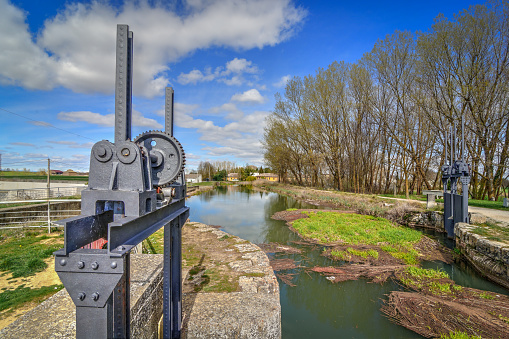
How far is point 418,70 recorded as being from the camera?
17594 mm

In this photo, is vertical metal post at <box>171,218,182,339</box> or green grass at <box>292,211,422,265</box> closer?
vertical metal post at <box>171,218,182,339</box>

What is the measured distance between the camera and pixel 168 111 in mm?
2746

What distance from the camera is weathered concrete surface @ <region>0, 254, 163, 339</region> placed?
212 centimetres

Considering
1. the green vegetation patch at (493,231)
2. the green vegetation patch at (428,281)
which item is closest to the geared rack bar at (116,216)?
the green vegetation patch at (428,281)

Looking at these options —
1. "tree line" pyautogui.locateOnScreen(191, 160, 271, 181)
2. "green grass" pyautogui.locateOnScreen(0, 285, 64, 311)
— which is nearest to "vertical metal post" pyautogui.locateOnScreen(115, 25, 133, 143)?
"green grass" pyautogui.locateOnScreen(0, 285, 64, 311)

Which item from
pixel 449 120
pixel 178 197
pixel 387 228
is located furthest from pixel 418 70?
pixel 178 197

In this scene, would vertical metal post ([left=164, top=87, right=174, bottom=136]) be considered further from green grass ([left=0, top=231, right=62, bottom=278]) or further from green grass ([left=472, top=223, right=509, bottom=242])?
green grass ([left=472, top=223, right=509, bottom=242])

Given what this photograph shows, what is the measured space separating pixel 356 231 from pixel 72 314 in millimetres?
9664

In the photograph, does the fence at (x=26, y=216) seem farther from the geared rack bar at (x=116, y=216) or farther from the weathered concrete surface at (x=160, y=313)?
the geared rack bar at (x=116, y=216)

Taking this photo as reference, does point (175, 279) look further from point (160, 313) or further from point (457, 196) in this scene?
point (457, 196)

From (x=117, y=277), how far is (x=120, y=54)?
1422 millimetres

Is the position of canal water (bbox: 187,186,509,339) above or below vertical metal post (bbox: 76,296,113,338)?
below

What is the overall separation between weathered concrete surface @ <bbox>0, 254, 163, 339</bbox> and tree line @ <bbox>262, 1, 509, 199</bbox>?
1786cm

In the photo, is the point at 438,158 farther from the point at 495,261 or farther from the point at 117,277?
the point at 117,277
